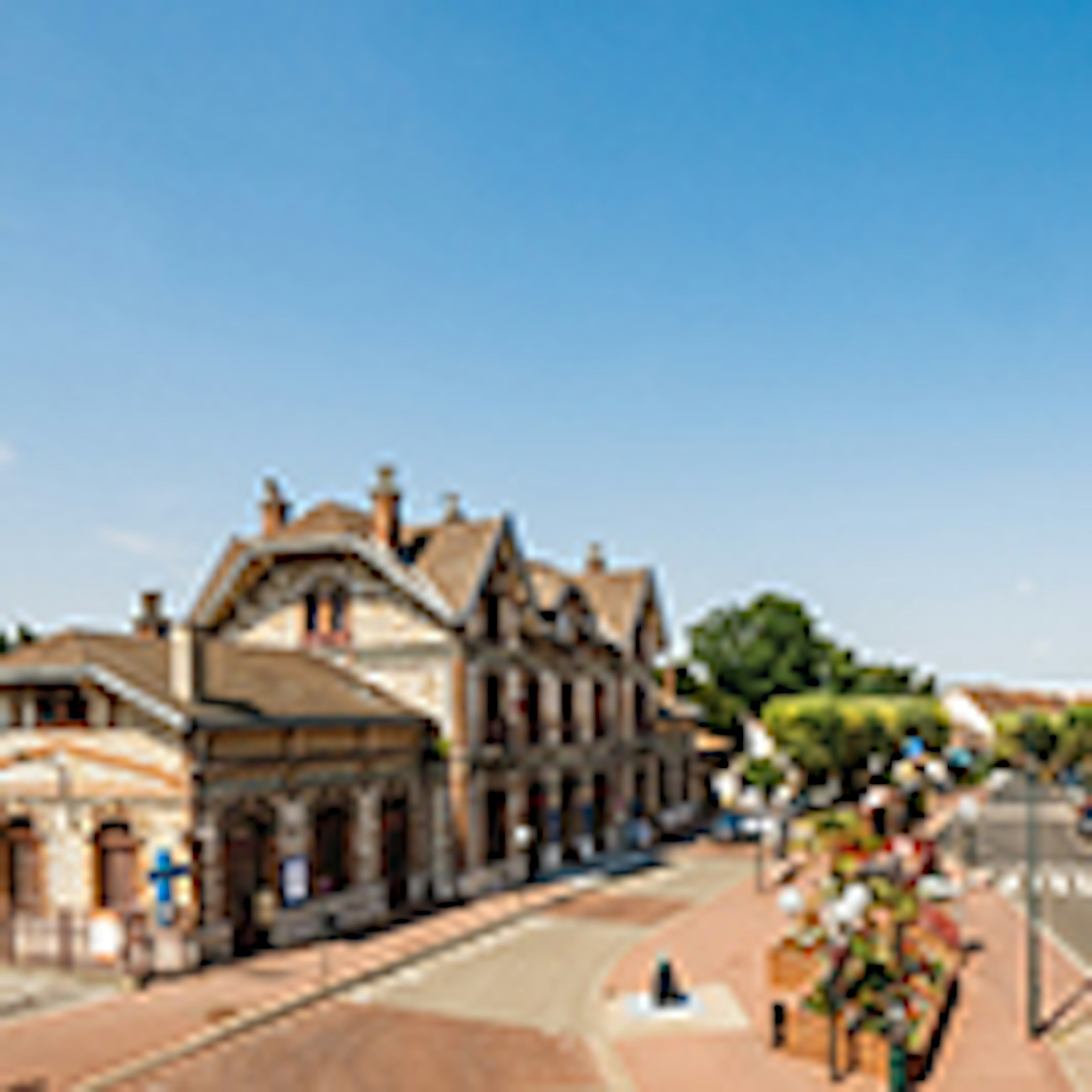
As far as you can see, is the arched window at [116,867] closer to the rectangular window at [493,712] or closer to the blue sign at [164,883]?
the blue sign at [164,883]

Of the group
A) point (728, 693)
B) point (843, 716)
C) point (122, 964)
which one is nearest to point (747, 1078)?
point (122, 964)

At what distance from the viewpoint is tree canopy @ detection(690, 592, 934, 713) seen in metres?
72.1

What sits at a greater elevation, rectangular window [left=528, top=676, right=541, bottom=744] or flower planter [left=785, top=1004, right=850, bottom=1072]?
rectangular window [left=528, top=676, right=541, bottom=744]

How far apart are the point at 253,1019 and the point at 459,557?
1599 cm

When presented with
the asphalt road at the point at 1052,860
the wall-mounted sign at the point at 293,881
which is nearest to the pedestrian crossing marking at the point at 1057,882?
the asphalt road at the point at 1052,860

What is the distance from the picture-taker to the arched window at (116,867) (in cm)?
2277

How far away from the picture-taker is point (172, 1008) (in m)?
20.1

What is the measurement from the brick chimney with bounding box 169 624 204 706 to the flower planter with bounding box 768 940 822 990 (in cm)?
1384

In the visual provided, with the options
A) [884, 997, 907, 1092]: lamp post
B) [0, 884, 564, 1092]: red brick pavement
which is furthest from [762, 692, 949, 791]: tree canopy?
[884, 997, 907, 1092]: lamp post

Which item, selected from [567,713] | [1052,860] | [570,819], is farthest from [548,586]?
[1052,860]

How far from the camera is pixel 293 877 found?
23797 millimetres

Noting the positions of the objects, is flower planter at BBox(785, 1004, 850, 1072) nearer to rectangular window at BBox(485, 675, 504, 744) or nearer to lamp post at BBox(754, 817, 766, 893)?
lamp post at BBox(754, 817, 766, 893)

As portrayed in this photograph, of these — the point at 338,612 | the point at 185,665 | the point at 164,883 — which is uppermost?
the point at 338,612

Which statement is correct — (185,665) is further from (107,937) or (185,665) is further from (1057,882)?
(1057,882)
